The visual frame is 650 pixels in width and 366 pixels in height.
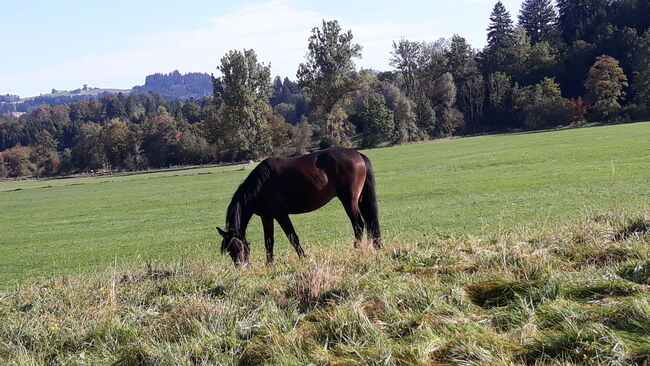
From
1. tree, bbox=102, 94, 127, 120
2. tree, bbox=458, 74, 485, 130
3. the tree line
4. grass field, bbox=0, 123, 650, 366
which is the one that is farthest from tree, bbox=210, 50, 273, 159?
tree, bbox=102, 94, 127, 120

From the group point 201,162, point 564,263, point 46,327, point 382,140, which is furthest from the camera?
point 201,162

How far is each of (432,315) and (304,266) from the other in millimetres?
2652

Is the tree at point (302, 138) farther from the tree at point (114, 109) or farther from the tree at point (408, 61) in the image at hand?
the tree at point (114, 109)

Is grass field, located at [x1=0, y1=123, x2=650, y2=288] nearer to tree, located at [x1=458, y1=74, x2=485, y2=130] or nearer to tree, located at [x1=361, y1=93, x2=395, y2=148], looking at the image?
tree, located at [x1=361, y1=93, x2=395, y2=148]

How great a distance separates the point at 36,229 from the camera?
26.1 m

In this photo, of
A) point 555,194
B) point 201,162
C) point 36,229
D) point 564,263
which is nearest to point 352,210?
point 564,263

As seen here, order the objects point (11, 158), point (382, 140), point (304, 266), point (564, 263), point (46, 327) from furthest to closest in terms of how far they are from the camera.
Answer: point (11, 158) → point (382, 140) → point (304, 266) → point (564, 263) → point (46, 327)

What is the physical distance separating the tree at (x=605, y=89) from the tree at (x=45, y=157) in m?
95.7

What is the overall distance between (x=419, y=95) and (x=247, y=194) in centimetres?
8696

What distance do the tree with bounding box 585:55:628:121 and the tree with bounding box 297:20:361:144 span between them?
34.2 metres

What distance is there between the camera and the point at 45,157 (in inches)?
4215

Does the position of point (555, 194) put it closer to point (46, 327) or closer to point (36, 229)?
point (46, 327)

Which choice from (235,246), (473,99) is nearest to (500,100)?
(473,99)

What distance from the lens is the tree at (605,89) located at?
71.4 m
